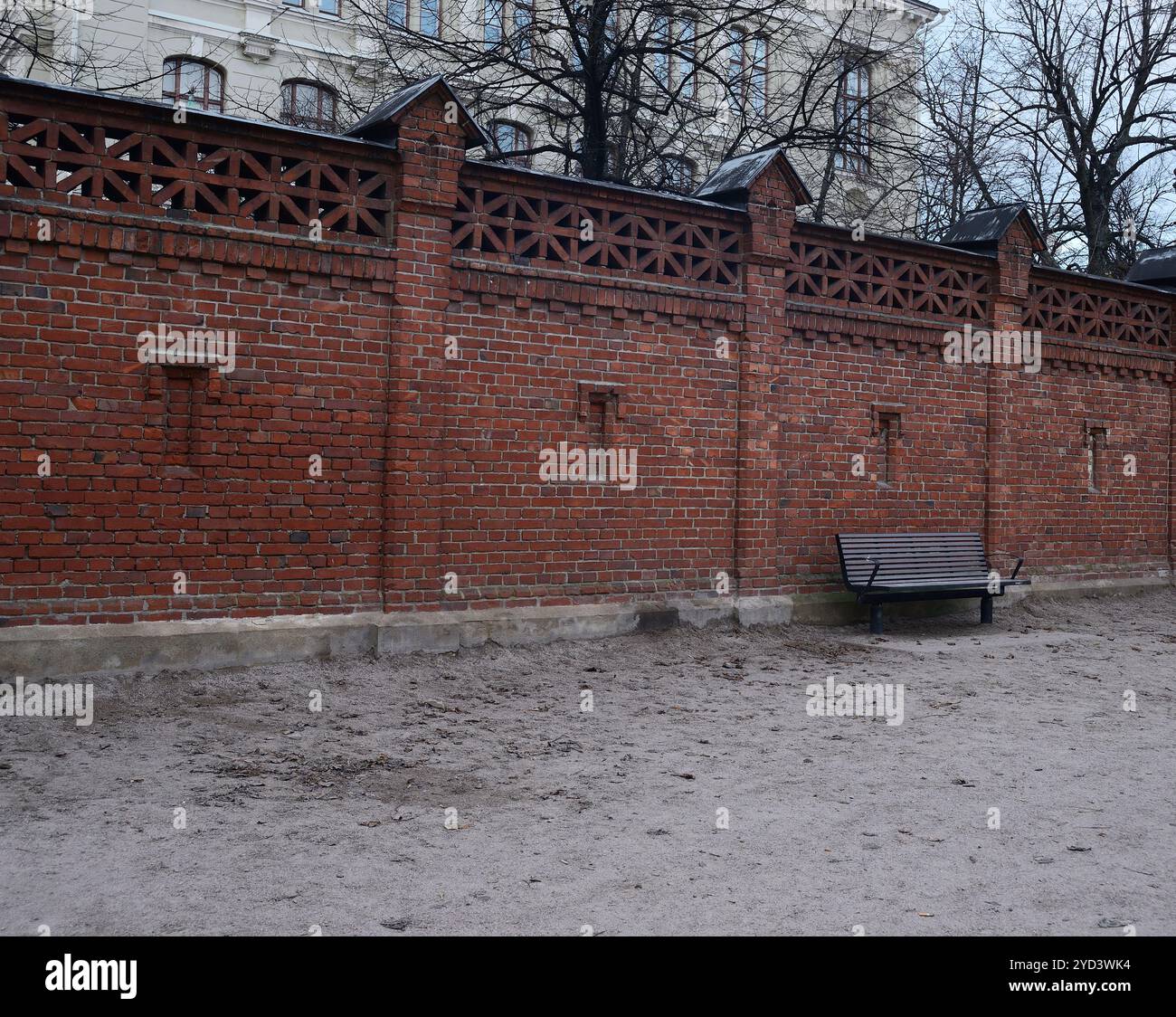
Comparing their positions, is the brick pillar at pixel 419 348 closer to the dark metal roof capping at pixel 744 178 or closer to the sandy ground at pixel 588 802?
the sandy ground at pixel 588 802

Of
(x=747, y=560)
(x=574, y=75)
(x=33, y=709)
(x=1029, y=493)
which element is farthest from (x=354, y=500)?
(x=1029, y=493)

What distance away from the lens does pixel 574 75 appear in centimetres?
1331

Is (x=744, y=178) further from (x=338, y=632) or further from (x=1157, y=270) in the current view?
(x=1157, y=270)

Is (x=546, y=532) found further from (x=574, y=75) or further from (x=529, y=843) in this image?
(x=574, y=75)

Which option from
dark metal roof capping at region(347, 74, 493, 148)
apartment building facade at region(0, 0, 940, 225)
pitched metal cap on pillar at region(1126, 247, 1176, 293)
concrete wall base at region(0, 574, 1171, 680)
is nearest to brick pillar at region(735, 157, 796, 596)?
concrete wall base at region(0, 574, 1171, 680)

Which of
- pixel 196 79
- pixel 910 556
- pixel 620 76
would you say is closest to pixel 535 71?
pixel 620 76

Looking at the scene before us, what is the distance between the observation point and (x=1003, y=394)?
1274 cm

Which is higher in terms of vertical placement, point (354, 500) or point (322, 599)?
point (354, 500)

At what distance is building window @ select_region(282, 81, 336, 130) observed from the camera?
48.6 ft

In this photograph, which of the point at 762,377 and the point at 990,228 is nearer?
the point at 762,377

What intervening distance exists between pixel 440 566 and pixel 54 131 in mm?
4022

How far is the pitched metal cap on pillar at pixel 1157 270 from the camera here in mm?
14930

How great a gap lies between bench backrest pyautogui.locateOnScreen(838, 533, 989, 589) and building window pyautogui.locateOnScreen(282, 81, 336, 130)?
28.1 ft

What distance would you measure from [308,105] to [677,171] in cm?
667
